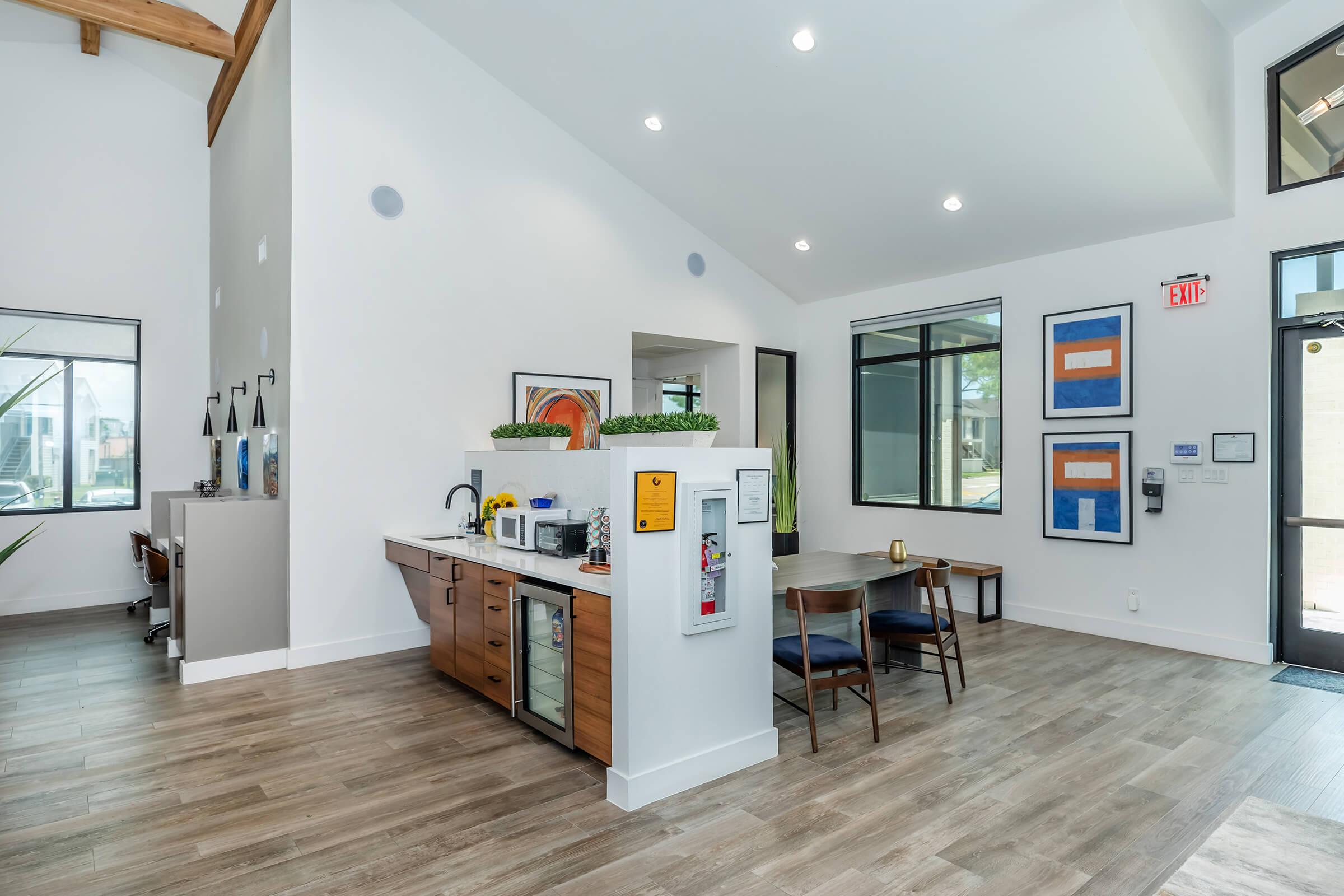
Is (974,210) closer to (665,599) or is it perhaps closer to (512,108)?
(512,108)

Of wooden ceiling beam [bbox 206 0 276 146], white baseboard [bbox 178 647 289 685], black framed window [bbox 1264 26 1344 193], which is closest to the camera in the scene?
white baseboard [bbox 178 647 289 685]

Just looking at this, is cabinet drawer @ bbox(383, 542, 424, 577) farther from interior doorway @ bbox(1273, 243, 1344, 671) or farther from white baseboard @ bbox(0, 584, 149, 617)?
interior doorway @ bbox(1273, 243, 1344, 671)

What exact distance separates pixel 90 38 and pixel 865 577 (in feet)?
26.2

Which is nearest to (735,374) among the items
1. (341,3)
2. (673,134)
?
(673,134)

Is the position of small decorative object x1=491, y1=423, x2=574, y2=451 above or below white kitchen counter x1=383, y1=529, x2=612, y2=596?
above

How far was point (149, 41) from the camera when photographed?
6957mm

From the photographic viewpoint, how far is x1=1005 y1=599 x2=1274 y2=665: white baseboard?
4973mm

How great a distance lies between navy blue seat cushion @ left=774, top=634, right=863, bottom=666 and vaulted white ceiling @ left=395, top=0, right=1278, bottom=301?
133 inches

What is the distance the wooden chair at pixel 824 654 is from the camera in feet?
11.7

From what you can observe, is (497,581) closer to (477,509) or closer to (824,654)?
(477,509)

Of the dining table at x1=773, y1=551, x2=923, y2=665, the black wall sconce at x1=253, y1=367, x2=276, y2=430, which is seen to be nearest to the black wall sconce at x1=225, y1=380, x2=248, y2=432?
the black wall sconce at x1=253, y1=367, x2=276, y2=430

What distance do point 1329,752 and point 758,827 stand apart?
9.05ft

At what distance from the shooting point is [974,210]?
5.72m

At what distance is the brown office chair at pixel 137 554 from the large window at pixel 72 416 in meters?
0.51
